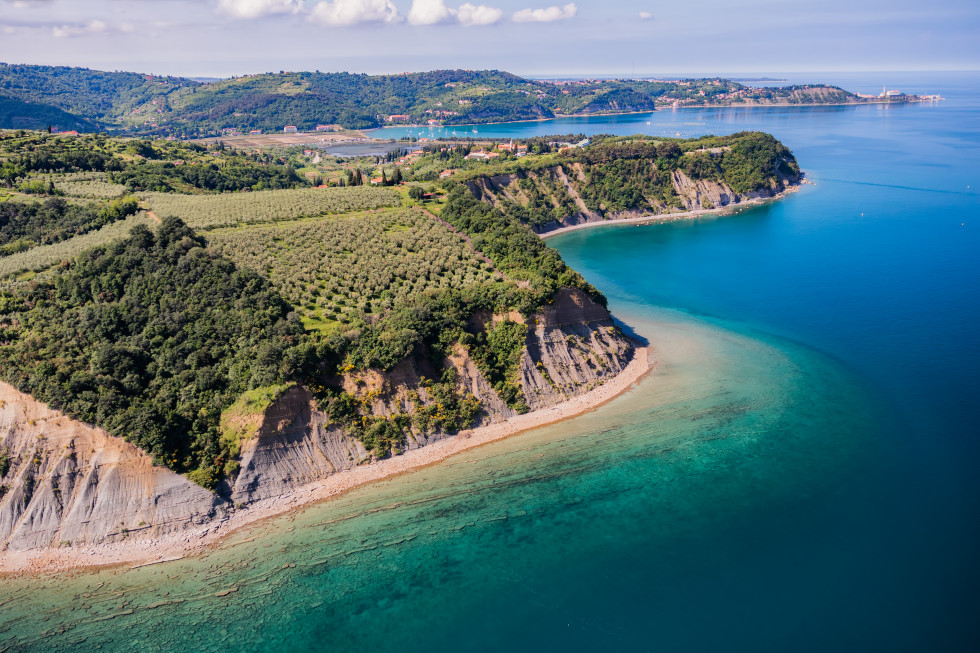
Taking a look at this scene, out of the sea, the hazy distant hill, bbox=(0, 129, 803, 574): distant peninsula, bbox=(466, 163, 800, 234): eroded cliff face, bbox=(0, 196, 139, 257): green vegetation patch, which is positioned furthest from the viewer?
the hazy distant hill

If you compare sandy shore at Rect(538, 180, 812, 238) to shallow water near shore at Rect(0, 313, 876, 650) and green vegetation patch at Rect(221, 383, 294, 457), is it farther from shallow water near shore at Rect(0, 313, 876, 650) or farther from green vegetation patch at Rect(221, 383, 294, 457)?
green vegetation patch at Rect(221, 383, 294, 457)

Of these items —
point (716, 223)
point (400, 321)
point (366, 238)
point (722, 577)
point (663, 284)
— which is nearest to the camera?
point (722, 577)

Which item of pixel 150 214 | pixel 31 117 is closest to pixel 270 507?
pixel 150 214

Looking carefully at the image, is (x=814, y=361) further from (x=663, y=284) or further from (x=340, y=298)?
(x=340, y=298)

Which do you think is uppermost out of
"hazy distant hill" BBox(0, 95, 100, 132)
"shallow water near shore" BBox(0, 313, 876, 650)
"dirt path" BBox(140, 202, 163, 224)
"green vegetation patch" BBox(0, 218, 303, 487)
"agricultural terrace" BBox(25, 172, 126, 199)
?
"hazy distant hill" BBox(0, 95, 100, 132)

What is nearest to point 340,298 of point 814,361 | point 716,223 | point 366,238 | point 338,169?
point 366,238

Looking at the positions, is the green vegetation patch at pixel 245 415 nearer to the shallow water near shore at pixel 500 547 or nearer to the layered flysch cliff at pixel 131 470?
the layered flysch cliff at pixel 131 470

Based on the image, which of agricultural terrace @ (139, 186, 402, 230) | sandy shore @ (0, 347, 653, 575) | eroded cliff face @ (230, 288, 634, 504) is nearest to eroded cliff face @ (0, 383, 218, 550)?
sandy shore @ (0, 347, 653, 575)
